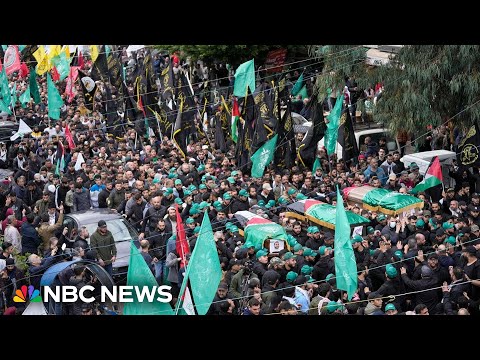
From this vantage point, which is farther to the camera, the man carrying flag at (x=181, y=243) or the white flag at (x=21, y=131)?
the white flag at (x=21, y=131)

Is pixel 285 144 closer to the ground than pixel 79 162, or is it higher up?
higher up

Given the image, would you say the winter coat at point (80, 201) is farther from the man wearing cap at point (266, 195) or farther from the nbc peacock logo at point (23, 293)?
the nbc peacock logo at point (23, 293)

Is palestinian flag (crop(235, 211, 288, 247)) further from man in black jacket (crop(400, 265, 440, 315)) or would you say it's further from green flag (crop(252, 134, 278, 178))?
green flag (crop(252, 134, 278, 178))

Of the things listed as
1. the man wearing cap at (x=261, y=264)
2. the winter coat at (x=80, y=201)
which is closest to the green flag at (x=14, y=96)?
the winter coat at (x=80, y=201)

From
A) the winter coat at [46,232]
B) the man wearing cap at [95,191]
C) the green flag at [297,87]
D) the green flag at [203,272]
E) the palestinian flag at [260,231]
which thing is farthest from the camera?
the green flag at [297,87]

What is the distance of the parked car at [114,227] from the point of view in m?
14.8

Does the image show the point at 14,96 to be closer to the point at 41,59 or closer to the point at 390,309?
the point at 41,59

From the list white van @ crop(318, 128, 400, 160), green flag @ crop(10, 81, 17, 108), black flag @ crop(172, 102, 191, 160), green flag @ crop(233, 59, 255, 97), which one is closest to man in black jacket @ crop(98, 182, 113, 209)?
black flag @ crop(172, 102, 191, 160)

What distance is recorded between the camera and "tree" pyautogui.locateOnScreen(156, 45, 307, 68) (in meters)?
29.2

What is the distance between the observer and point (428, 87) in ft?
64.3

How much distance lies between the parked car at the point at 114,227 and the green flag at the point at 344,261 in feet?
11.9

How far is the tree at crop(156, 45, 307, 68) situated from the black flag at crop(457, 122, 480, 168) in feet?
41.6

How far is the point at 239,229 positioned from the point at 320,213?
1236 mm

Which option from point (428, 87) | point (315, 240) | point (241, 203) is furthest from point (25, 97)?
point (315, 240)
